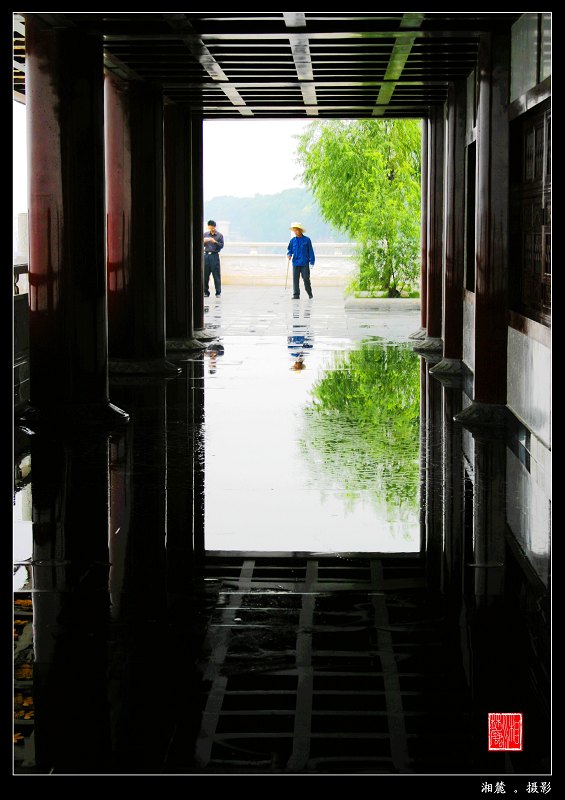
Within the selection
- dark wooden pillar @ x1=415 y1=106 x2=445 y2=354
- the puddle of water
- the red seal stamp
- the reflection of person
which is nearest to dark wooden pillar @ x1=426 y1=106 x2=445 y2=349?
dark wooden pillar @ x1=415 y1=106 x2=445 y2=354

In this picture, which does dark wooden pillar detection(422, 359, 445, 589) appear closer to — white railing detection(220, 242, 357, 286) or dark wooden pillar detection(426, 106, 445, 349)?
dark wooden pillar detection(426, 106, 445, 349)

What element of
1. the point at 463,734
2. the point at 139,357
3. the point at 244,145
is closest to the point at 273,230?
the point at 244,145

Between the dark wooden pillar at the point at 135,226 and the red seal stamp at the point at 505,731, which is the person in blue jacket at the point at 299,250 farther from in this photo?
the red seal stamp at the point at 505,731

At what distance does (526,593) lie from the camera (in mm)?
5840

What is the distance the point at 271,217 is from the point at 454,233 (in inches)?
6388

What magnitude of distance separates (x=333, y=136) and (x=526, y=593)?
24761mm

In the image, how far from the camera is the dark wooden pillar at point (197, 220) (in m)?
19.0

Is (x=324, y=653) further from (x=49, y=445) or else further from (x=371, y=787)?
(x=49, y=445)

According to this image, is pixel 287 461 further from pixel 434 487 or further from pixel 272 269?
pixel 272 269

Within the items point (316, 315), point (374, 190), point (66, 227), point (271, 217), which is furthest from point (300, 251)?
point (271, 217)

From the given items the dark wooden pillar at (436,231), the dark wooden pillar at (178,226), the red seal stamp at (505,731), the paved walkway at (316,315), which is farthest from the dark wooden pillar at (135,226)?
the red seal stamp at (505,731)

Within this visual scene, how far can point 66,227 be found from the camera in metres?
10.5

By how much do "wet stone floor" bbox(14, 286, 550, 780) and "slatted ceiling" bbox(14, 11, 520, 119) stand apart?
124 inches

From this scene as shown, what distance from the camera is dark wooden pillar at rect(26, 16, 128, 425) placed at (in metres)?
10.3
